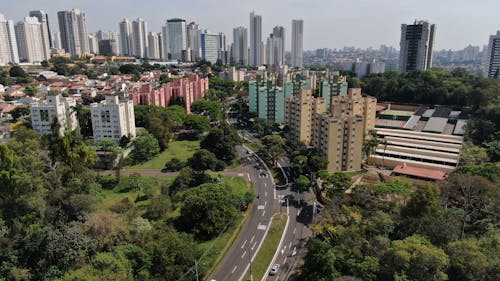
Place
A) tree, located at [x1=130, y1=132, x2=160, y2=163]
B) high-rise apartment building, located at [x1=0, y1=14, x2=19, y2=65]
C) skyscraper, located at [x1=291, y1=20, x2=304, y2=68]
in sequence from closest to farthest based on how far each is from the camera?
tree, located at [x1=130, y1=132, x2=160, y2=163], high-rise apartment building, located at [x1=0, y1=14, x2=19, y2=65], skyscraper, located at [x1=291, y1=20, x2=304, y2=68]

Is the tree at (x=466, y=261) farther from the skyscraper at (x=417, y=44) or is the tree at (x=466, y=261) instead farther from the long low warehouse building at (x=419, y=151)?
the skyscraper at (x=417, y=44)

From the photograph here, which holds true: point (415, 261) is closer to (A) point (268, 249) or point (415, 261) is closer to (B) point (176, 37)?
(A) point (268, 249)

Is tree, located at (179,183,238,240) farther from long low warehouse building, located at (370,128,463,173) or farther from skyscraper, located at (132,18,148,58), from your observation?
skyscraper, located at (132,18,148,58)

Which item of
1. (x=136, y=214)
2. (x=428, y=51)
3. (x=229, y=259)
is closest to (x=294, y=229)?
(x=229, y=259)

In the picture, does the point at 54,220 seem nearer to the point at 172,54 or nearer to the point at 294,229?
the point at 294,229

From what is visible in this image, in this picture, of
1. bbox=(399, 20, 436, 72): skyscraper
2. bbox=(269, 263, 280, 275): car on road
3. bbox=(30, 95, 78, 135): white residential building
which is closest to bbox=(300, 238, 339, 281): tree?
bbox=(269, 263, 280, 275): car on road

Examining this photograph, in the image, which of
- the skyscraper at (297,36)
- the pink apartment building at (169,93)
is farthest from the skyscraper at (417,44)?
the skyscraper at (297,36)
